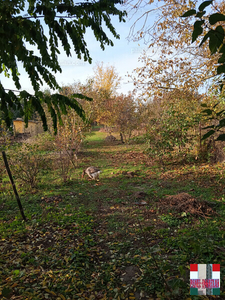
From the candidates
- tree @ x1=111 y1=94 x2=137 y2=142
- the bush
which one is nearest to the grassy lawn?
the bush

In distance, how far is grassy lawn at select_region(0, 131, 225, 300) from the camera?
2676 millimetres

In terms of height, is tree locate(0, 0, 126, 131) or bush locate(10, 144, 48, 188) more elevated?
tree locate(0, 0, 126, 131)

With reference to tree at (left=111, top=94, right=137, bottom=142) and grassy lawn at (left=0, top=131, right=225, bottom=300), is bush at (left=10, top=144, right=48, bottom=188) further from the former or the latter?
tree at (left=111, top=94, right=137, bottom=142)

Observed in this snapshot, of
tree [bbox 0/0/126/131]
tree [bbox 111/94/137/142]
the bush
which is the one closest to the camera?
tree [bbox 0/0/126/131]

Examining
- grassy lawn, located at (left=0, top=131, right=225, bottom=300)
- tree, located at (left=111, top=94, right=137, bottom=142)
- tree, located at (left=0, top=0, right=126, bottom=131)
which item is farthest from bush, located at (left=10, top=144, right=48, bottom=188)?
tree, located at (left=111, top=94, right=137, bottom=142)

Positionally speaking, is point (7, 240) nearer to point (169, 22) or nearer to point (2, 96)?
point (2, 96)

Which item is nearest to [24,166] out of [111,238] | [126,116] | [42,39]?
[111,238]

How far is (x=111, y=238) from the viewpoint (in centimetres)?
393

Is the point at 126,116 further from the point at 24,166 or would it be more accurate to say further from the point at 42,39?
the point at 42,39

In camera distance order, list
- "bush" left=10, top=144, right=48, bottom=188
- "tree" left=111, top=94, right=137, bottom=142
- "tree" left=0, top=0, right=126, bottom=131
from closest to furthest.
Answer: "tree" left=0, top=0, right=126, bottom=131 < "bush" left=10, top=144, right=48, bottom=188 < "tree" left=111, top=94, right=137, bottom=142

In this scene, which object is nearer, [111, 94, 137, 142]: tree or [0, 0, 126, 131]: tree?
[0, 0, 126, 131]: tree

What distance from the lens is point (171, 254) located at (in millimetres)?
3174

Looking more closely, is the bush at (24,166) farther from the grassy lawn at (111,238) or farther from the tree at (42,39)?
the tree at (42,39)

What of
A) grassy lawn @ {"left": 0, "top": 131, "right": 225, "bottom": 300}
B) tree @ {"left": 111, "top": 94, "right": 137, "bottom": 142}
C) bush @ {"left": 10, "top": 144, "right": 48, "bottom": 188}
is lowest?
grassy lawn @ {"left": 0, "top": 131, "right": 225, "bottom": 300}
